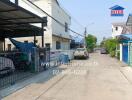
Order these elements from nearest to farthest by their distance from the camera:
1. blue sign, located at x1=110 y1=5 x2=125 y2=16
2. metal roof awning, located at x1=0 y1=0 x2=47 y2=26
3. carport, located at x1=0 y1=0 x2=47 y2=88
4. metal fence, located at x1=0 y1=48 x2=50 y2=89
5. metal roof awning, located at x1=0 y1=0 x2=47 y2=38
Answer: carport, located at x1=0 y1=0 x2=47 y2=88, metal roof awning, located at x1=0 y1=0 x2=47 y2=38, metal fence, located at x1=0 y1=48 x2=50 y2=89, metal roof awning, located at x1=0 y1=0 x2=47 y2=26, blue sign, located at x1=110 y1=5 x2=125 y2=16

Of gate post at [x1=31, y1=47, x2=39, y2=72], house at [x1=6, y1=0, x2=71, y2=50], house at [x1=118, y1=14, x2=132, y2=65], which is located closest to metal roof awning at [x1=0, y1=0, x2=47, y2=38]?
gate post at [x1=31, y1=47, x2=39, y2=72]

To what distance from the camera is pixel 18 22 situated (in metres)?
19.2

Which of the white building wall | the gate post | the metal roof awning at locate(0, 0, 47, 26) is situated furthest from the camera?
the white building wall

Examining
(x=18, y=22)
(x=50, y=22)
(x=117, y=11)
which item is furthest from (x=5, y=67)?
(x=50, y=22)

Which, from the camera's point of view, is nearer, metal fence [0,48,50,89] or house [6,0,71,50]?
metal fence [0,48,50,89]

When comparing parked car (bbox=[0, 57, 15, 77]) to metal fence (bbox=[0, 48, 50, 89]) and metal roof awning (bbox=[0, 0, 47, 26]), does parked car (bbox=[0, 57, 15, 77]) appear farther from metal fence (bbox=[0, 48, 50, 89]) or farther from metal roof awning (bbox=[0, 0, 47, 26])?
metal roof awning (bbox=[0, 0, 47, 26])

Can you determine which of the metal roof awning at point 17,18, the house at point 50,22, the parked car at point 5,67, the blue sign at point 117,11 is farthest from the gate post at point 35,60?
the house at point 50,22

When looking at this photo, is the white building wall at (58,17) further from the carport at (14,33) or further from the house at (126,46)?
the carport at (14,33)

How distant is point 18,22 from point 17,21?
0.21 metres

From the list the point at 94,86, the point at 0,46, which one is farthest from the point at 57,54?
the point at 94,86

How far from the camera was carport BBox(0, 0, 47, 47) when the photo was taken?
1482 centimetres

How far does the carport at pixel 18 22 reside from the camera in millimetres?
14824

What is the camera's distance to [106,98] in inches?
379

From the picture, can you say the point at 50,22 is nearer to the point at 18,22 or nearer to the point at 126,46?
the point at 126,46
